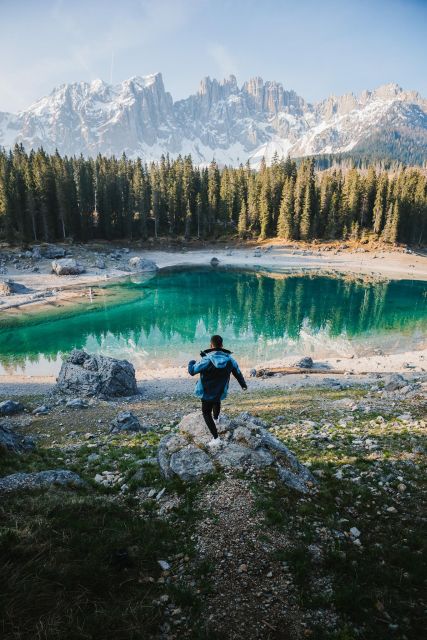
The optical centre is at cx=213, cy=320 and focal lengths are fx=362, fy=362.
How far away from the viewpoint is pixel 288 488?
7633mm

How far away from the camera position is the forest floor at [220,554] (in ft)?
15.2

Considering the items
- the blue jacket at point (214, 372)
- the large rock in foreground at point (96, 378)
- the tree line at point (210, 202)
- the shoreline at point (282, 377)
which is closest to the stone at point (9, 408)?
the large rock in foreground at point (96, 378)

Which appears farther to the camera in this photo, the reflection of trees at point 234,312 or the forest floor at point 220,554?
the reflection of trees at point 234,312

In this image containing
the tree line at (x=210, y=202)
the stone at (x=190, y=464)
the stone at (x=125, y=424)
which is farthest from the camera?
the tree line at (x=210, y=202)

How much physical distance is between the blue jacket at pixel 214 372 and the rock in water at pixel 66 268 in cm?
6022

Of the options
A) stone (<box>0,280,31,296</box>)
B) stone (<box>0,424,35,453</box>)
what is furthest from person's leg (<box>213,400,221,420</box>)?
stone (<box>0,280,31,296</box>)

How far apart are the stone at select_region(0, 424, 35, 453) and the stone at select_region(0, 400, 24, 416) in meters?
6.92

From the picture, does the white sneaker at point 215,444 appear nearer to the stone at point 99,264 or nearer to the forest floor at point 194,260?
the forest floor at point 194,260

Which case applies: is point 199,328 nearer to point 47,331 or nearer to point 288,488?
point 47,331

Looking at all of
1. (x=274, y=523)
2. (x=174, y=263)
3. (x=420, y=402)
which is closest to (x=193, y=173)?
(x=174, y=263)

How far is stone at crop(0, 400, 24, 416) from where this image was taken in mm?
17391

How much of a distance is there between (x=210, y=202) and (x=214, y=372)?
97.6 m

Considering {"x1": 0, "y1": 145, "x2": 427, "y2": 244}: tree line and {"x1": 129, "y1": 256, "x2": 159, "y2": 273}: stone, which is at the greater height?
{"x1": 0, "y1": 145, "x2": 427, "y2": 244}: tree line

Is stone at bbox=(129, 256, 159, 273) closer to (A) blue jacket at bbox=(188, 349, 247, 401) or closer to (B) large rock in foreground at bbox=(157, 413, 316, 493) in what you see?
(B) large rock in foreground at bbox=(157, 413, 316, 493)
